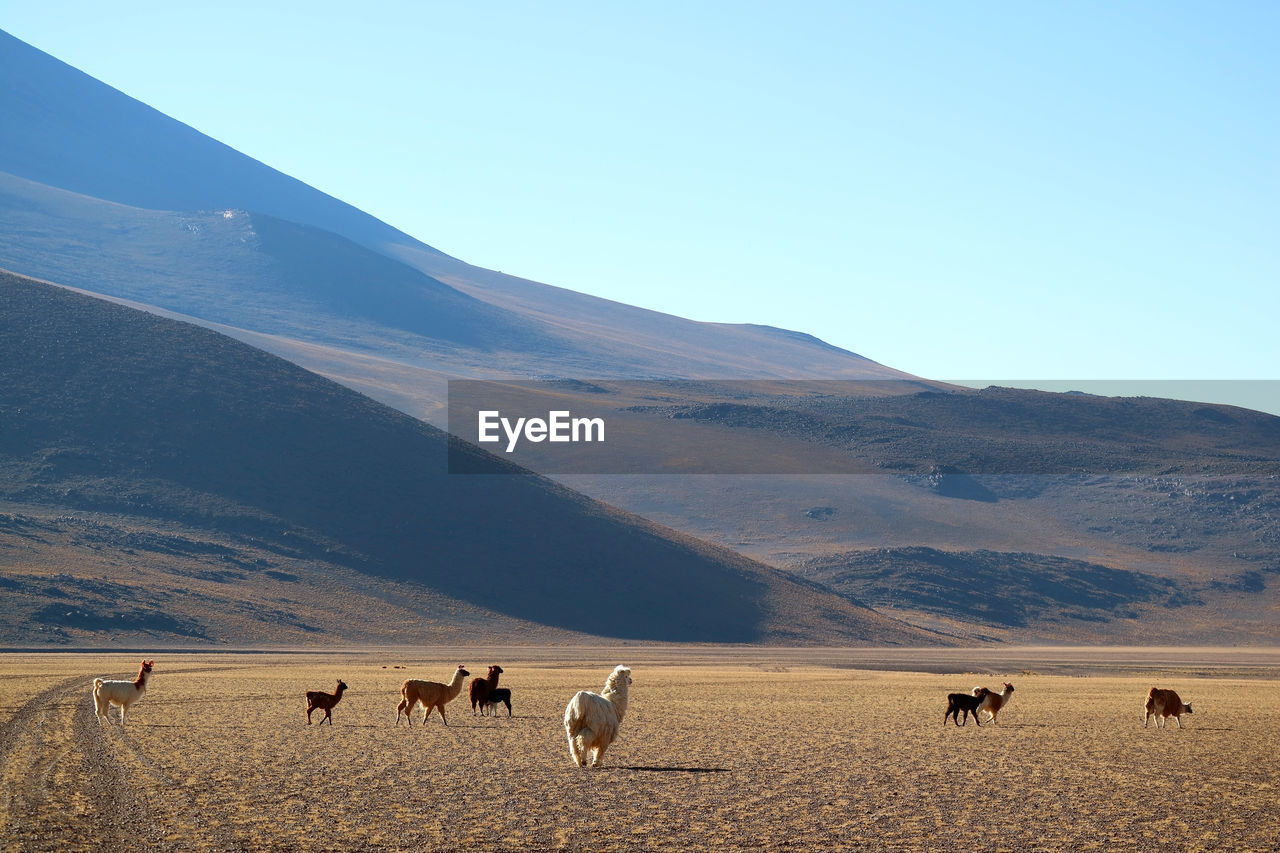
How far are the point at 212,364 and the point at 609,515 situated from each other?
103ft

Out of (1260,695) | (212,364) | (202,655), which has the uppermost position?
(212,364)

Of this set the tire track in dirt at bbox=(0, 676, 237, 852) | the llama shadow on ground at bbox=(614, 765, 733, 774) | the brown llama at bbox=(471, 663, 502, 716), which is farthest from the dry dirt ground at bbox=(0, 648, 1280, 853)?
the brown llama at bbox=(471, 663, 502, 716)

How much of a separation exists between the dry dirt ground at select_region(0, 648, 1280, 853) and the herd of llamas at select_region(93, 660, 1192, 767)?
1.26 ft

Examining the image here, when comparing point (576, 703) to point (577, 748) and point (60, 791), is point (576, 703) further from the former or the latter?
point (60, 791)

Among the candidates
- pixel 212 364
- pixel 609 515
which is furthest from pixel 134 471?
pixel 609 515

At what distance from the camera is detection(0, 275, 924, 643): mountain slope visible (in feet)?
254

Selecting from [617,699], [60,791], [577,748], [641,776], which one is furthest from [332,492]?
[60,791]

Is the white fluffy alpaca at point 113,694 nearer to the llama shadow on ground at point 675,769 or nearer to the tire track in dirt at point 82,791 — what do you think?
the tire track in dirt at point 82,791

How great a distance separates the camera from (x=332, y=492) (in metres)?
84.1

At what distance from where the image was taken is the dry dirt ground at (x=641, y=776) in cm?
1300

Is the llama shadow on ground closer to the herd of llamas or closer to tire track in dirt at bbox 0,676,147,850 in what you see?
the herd of llamas

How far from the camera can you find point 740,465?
12850 cm

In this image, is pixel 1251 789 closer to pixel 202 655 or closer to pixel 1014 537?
pixel 202 655

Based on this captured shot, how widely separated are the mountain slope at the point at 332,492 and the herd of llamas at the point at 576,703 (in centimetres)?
4915
